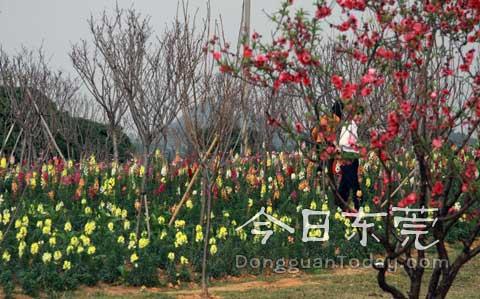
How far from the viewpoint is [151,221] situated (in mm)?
10852

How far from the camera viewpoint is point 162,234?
9.91 metres

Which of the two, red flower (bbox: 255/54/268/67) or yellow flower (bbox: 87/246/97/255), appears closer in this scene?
red flower (bbox: 255/54/268/67)

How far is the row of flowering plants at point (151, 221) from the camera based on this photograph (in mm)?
8992

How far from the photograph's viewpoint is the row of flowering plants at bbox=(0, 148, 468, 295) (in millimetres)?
8992

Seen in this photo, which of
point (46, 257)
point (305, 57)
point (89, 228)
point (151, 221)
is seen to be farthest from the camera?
point (151, 221)

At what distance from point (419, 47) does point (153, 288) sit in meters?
4.56

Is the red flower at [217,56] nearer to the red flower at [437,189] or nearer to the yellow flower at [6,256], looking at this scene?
the red flower at [437,189]

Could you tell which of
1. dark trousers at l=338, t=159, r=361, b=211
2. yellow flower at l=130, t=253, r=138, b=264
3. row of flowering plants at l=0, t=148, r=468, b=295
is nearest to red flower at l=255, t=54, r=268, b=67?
row of flowering plants at l=0, t=148, r=468, b=295

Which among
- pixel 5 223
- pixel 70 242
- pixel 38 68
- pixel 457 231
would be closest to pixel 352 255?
pixel 457 231

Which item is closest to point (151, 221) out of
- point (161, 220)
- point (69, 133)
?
point (161, 220)

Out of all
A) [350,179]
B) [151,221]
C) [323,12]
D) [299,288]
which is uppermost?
[323,12]

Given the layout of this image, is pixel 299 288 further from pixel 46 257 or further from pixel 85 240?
pixel 46 257

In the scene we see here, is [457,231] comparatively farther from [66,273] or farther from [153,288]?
[66,273]

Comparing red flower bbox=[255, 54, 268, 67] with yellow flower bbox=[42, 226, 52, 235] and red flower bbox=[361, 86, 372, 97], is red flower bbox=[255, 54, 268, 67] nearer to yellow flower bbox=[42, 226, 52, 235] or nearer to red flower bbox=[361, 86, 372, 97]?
red flower bbox=[361, 86, 372, 97]
